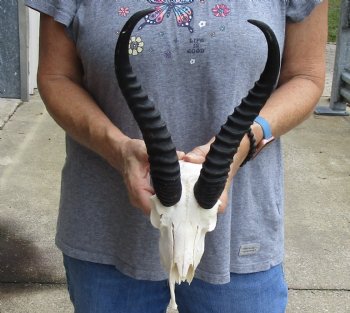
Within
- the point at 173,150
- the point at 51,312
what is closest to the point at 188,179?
the point at 173,150

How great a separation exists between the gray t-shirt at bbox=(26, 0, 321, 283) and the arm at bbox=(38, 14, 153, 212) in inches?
2.0

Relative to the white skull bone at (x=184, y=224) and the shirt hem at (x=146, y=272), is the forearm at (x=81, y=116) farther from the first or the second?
the shirt hem at (x=146, y=272)

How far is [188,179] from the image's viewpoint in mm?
1618

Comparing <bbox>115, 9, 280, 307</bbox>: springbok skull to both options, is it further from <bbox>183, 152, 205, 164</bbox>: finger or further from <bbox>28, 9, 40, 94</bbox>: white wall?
<bbox>28, 9, 40, 94</bbox>: white wall

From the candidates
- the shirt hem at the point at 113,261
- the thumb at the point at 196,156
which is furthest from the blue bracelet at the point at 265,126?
the shirt hem at the point at 113,261

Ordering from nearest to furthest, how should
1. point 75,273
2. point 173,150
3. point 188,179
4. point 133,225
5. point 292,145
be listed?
1. point 173,150
2. point 188,179
3. point 133,225
4. point 75,273
5. point 292,145

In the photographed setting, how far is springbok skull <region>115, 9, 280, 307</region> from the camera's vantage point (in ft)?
4.84

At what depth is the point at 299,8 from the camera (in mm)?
1977

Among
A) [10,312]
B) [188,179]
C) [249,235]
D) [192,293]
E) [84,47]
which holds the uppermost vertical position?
[84,47]

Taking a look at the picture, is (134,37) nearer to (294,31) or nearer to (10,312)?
(294,31)

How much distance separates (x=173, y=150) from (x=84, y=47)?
57cm

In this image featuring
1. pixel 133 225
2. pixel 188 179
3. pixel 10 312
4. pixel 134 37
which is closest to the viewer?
pixel 188 179

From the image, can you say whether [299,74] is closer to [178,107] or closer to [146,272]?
[178,107]

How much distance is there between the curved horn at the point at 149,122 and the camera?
1438mm
